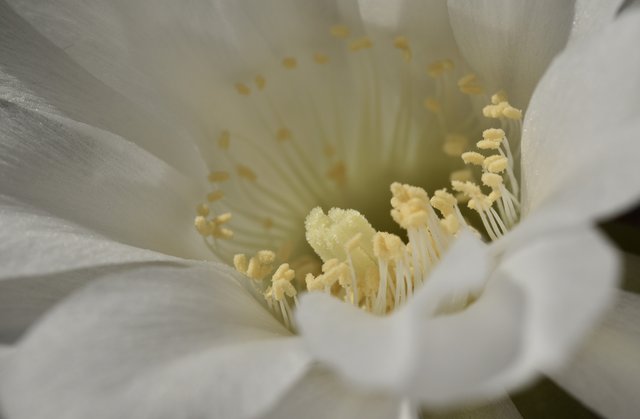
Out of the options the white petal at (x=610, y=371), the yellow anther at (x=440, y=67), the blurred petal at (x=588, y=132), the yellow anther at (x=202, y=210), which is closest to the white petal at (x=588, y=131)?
the blurred petal at (x=588, y=132)

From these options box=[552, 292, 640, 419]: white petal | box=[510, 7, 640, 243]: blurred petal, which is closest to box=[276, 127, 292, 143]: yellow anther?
box=[510, 7, 640, 243]: blurred petal

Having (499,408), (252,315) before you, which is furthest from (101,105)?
(499,408)

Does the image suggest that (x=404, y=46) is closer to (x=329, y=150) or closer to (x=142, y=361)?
(x=329, y=150)

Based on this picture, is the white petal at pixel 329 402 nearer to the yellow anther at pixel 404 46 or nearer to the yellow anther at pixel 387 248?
the yellow anther at pixel 387 248

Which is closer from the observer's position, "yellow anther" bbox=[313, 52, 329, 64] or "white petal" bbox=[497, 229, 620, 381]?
"white petal" bbox=[497, 229, 620, 381]

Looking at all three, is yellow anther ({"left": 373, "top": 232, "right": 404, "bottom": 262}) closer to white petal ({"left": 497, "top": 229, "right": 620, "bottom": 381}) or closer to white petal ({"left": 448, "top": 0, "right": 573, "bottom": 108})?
white petal ({"left": 448, "top": 0, "right": 573, "bottom": 108})

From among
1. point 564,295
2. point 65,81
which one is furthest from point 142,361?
point 65,81

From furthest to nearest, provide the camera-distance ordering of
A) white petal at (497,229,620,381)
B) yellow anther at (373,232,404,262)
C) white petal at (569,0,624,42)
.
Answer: yellow anther at (373,232,404,262) < white petal at (569,0,624,42) < white petal at (497,229,620,381)
